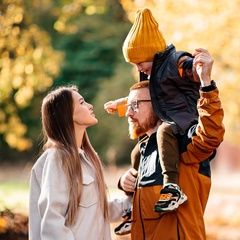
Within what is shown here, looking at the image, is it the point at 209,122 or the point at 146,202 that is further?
the point at 146,202

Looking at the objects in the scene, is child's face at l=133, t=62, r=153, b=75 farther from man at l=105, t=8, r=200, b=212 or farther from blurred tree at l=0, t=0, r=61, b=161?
blurred tree at l=0, t=0, r=61, b=161

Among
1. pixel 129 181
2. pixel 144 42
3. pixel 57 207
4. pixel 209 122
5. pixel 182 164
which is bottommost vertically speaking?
pixel 57 207

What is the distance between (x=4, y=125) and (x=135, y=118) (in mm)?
9636

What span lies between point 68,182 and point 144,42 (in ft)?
2.78

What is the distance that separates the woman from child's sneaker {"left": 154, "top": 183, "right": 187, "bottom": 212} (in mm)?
456

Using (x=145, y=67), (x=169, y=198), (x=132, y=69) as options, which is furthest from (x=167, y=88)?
(x=132, y=69)

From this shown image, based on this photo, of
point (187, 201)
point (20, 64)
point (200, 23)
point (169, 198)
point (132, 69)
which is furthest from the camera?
point (132, 69)

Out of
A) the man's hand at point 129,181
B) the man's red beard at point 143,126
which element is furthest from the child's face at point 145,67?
the man's hand at point 129,181

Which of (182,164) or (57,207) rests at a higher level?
(182,164)

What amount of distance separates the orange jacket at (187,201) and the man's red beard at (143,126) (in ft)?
0.75

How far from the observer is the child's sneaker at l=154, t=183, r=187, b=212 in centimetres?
471

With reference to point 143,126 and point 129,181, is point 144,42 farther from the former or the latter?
point 129,181

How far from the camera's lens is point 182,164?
486 cm

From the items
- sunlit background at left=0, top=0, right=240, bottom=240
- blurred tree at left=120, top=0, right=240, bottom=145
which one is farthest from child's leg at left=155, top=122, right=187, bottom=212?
blurred tree at left=120, top=0, right=240, bottom=145
